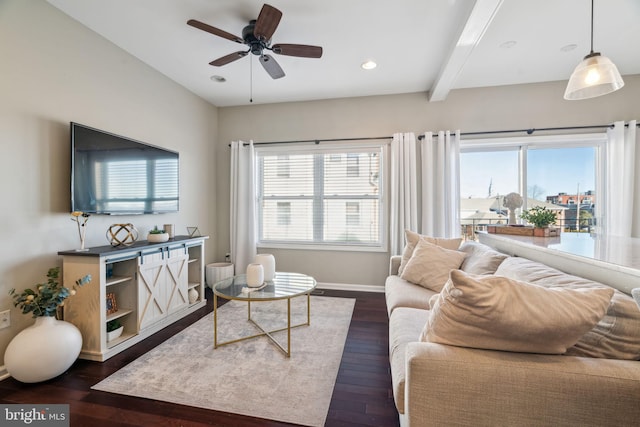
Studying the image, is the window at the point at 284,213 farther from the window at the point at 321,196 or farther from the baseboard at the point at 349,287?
the baseboard at the point at 349,287

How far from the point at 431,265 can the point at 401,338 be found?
110cm

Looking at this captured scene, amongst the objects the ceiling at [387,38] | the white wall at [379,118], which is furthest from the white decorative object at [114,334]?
the ceiling at [387,38]

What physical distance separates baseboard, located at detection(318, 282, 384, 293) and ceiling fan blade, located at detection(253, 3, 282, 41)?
306 cm

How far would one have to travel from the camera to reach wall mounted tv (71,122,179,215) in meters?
2.25

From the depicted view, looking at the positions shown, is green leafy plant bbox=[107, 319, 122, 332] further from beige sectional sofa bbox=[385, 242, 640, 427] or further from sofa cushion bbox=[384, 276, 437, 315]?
beige sectional sofa bbox=[385, 242, 640, 427]

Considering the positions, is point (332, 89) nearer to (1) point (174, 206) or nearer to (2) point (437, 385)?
(1) point (174, 206)

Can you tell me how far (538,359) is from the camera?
917 mm

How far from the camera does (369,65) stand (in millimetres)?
3066

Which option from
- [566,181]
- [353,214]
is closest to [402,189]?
[353,214]

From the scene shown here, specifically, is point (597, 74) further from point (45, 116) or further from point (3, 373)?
point (3, 373)

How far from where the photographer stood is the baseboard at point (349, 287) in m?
3.89

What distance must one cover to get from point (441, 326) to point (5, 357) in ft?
8.49

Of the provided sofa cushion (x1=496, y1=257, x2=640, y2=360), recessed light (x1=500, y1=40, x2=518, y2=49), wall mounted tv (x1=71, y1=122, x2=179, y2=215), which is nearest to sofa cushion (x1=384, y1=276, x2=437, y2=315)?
sofa cushion (x1=496, y1=257, x2=640, y2=360)

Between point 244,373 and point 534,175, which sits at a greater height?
point 534,175
